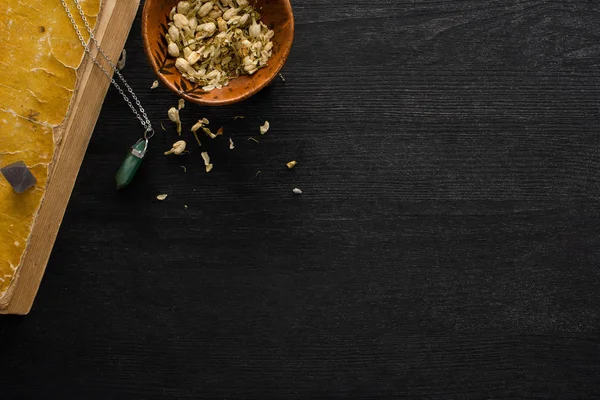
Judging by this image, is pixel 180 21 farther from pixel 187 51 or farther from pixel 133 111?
pixel 133 111

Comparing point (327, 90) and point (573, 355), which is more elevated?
point (327, 90)

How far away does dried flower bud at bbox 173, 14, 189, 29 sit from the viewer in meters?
1.24

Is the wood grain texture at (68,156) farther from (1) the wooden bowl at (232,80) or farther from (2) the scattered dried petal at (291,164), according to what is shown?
(2) the scattered dried petal at (291,164)

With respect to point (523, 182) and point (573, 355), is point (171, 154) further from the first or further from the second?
point (573, 355)

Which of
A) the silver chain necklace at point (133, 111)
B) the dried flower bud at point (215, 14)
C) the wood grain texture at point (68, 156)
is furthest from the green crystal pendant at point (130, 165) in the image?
the dried flower bud at point (215, 14)

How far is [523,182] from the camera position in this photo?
4.54ft

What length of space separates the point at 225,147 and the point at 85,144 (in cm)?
33

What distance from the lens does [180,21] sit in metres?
1.24

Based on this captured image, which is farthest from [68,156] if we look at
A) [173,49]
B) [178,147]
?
[173,49]

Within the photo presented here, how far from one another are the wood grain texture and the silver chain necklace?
0.6 inches

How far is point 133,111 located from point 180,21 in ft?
0.83

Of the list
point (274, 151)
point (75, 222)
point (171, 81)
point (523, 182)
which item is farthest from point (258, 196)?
point (523, 182)

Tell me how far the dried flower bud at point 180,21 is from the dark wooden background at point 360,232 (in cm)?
16

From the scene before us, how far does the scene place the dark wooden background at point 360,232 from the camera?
4.46 ft
